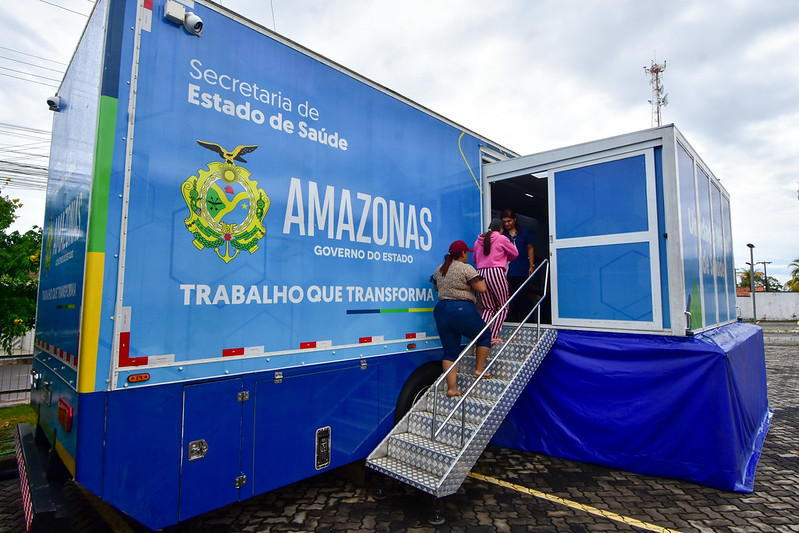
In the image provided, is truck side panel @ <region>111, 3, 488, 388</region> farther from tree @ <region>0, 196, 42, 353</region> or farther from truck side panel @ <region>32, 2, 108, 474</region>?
tree @ <region>0, 196, 42, 353</region>

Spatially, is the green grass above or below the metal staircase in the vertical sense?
below

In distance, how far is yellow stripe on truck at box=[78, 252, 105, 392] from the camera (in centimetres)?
238

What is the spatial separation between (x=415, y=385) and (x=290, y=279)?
1808 millimetres

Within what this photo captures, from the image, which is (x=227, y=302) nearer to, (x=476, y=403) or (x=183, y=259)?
(x=183, y=259)

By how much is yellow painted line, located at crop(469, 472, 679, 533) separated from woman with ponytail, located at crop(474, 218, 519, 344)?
1355mm

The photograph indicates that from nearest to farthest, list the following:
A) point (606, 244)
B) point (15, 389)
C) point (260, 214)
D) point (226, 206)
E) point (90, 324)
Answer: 1. point (90, 324)
2. point (226, 206)
3. point (260, 214)
4. point (606, 244)
5. point (15, 389)

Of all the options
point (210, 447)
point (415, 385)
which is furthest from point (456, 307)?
point (210, 447)

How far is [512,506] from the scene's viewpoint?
11.9ft

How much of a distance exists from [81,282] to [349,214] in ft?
6.44

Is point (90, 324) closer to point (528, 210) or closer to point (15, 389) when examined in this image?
point (528, 210)

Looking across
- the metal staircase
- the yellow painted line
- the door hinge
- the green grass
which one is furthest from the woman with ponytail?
the green grass

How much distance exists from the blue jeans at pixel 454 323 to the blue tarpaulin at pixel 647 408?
112cm

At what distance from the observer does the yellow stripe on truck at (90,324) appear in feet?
7.80

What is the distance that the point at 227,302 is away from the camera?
2.93 m
